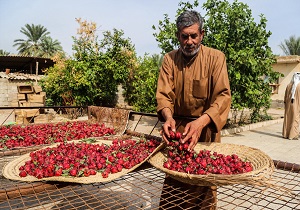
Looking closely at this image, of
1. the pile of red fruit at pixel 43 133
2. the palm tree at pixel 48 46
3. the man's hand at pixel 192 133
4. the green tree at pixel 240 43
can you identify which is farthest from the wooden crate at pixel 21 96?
the palm tree at pixel 48 46

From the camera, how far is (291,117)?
7.81 meters

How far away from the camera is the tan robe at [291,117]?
25.0ft

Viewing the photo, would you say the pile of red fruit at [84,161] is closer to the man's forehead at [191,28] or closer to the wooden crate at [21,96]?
the man's forehead at [191,28]

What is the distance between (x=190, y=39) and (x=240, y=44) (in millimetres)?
5903

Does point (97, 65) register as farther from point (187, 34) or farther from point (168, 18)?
point (187, 34)

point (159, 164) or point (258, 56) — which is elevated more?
point (258, 56)

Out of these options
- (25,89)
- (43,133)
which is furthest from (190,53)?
(25,89)

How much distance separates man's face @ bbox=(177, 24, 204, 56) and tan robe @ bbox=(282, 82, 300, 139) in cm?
653

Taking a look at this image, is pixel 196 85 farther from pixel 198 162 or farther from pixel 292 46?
pixel 292 46

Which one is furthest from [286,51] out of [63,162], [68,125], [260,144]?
[63,162]

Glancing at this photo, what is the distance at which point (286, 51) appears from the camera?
24453 mm

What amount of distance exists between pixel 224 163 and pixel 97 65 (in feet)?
31.5

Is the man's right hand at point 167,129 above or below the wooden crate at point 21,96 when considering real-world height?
above

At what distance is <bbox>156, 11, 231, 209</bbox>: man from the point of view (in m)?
2.29
